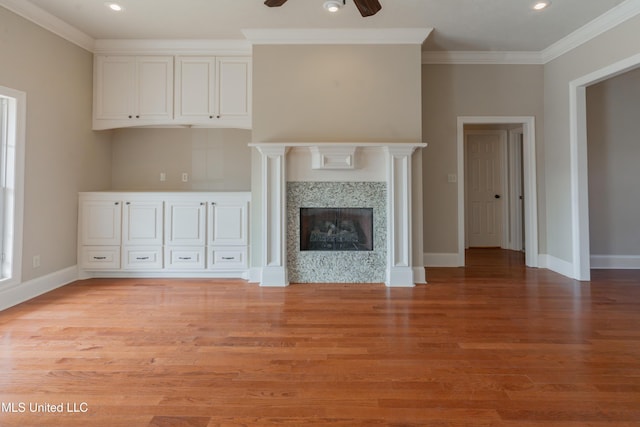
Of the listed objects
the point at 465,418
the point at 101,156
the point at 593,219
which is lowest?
the point at 465,418

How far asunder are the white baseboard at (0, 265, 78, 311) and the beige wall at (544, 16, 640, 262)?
5713mm

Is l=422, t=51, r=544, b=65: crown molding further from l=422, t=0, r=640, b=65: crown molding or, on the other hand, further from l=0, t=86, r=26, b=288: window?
l=0, t=86, r=26, b=288: window

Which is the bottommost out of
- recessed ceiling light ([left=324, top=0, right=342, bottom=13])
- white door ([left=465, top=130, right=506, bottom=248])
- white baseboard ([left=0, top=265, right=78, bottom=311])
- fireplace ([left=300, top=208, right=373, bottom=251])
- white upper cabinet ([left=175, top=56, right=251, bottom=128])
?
white baseboard ([left=0, top=265, right=78, bottom=311])

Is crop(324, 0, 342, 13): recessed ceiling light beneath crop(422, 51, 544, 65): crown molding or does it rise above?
beneath

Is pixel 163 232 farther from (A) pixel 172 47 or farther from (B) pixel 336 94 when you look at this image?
(B) pixel 336 94

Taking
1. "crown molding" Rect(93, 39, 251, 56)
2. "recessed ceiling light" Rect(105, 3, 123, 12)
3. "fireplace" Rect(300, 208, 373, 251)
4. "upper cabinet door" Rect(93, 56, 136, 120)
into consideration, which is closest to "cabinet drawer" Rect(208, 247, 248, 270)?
"fireplace" Rect(300, 208, 373, 251)

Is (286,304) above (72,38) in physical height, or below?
below

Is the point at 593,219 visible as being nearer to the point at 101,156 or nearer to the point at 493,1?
the point at 493,1

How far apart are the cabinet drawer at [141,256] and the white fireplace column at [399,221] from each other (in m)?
2.65

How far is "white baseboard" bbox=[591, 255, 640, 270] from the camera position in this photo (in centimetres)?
427

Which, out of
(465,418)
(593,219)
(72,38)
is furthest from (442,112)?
(72,38)

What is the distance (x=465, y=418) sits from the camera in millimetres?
1435

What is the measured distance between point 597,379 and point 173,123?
4309mm

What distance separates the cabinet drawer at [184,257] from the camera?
12.7ft
